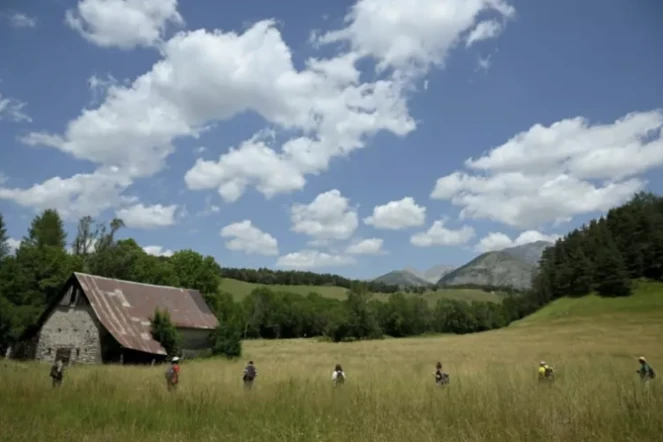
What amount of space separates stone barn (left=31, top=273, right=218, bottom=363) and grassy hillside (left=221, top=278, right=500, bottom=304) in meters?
77.1

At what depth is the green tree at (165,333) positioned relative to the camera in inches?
1469

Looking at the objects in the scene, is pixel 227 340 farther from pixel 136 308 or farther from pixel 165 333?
pixel 136 308

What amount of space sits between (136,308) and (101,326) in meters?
4.11

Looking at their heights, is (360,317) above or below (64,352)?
above

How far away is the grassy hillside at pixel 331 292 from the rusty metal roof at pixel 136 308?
7291 cm

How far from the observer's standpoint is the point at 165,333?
Result: 37438 millimetres

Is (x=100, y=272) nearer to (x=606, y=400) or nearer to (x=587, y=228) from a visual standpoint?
(x=606, y=400)

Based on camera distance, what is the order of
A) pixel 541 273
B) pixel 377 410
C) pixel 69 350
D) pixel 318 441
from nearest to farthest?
pixel 318 441 < pixel 377 410 < pixel 69 350 < pixel 541 273

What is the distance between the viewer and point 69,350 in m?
36.8

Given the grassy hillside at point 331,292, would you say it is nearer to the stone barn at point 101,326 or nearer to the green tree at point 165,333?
the stone barn at point 101,326

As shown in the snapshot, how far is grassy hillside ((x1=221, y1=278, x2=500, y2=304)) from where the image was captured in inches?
5054

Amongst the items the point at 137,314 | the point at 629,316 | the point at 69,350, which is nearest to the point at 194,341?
the point at 137,314

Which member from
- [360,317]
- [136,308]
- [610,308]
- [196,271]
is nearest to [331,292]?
[360,317]

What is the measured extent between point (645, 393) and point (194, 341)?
41.0m
